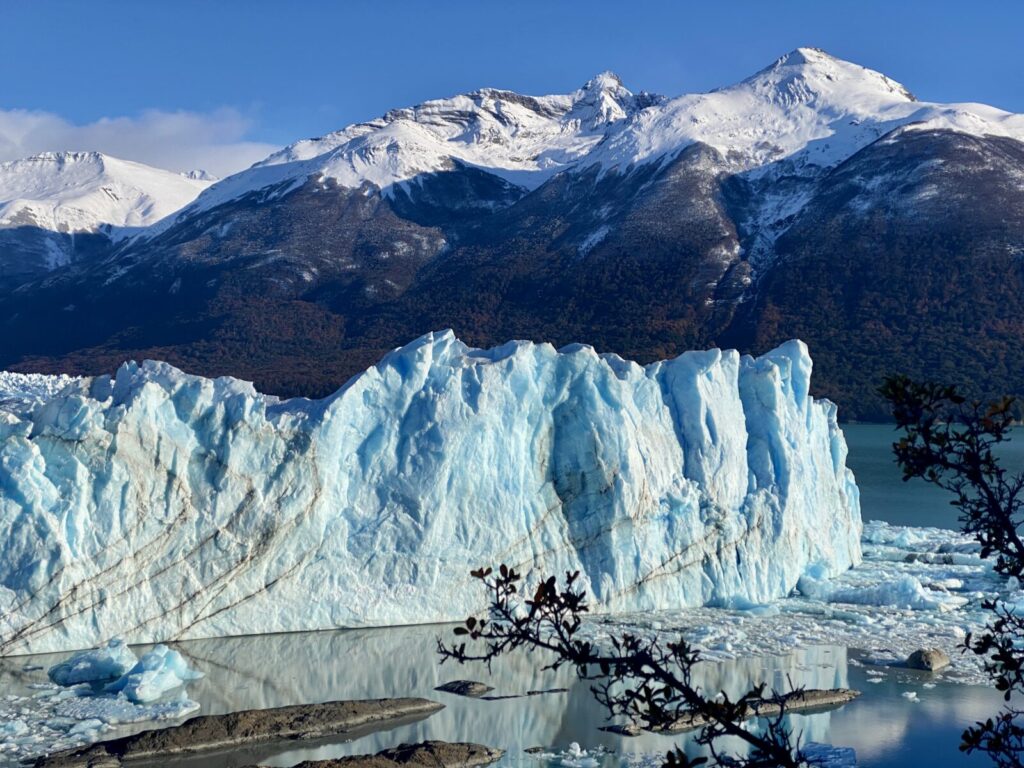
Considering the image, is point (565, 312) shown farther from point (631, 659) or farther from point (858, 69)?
point (631, 659)

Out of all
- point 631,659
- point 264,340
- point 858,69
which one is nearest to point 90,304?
point 264,340

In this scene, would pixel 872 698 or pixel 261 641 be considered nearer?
pixel 872 698

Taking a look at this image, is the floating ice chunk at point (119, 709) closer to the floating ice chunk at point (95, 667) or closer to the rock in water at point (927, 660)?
the floating ice chunk at point (95, 667)

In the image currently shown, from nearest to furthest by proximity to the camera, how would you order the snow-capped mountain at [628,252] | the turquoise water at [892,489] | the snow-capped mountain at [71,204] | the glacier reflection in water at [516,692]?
the glacier reflection in water at [516,692] → the turquoise water at [892,489] → the snow-capped mountain at [628,252] → the snow-capped mountain at [71,204]

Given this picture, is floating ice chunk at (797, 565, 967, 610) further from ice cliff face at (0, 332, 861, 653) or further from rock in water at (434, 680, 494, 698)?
rock in water at (434, 680, 494, 698)

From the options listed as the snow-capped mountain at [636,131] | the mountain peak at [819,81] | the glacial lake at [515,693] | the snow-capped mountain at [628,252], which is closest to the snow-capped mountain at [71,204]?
the snow-capped mountain at [628,252]
